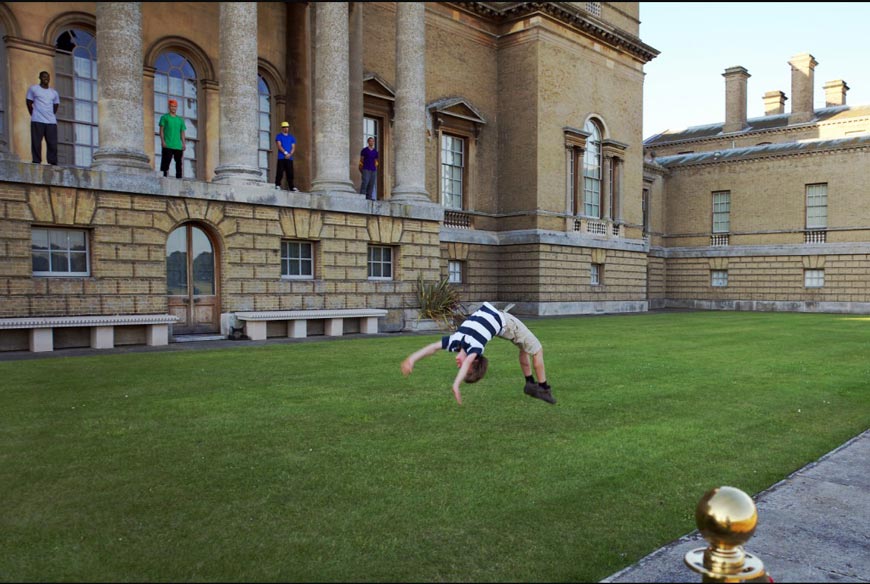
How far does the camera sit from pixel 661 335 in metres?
21.2

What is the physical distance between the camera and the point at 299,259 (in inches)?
839

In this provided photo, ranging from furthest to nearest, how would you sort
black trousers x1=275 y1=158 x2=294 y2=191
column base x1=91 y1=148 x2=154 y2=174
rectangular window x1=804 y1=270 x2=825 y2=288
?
rectangular window x1=804 y1=270 x2=825 y2=288
black trousers x1=275 y1=158 x2=294 y2=191
column base x1=91 y1=148 x2=154 y2=174

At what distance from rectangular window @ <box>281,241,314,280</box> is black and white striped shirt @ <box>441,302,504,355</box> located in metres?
15.2

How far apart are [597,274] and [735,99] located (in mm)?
26344

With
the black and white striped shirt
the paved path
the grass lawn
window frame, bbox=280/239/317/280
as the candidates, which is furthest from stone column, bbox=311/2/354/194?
the paved path

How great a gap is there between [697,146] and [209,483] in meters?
57.8

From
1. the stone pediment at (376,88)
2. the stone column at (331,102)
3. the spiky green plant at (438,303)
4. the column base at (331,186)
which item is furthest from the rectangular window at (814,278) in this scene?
the column base at (331,186)

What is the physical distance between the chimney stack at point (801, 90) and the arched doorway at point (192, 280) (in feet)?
157

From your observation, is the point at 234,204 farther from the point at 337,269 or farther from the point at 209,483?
the point at 209,483

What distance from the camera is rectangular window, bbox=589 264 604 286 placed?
36844 millimetres

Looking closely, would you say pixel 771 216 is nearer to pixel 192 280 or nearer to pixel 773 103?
pixel 773 103

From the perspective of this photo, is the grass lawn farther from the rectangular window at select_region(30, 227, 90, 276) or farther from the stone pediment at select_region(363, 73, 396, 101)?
the stone pediment at select_region(363, 73, 396, 101)

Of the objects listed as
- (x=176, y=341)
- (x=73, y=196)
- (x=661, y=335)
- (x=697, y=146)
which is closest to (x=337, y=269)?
(x=176, y=341)

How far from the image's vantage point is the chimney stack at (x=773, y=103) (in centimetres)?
5788
